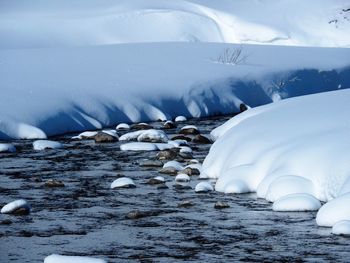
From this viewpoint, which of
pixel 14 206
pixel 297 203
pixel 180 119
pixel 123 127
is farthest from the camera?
pixel 180 119

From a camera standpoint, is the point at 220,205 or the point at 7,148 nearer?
the point at 220,205

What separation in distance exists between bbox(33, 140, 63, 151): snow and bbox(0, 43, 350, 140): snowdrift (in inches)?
29.1

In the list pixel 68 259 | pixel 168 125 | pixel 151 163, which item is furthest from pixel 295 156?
pixel 168 125

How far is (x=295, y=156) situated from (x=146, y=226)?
1663 millimetres

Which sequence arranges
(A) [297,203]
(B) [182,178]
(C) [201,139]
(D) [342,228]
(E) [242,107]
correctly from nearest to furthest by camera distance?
(D) [342,228], (A) [297,203], (B) [182,178], (C) [201,139], (E) [242,107]

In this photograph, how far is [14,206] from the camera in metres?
8.12

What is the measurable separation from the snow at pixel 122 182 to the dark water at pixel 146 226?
0.29 feet

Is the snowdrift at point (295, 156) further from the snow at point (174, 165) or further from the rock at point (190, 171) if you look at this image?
the snow at point (174, 165)

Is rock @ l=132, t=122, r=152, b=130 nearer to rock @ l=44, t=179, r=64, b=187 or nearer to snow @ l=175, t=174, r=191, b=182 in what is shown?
snow @ l=175, t=174, r=191, b=182

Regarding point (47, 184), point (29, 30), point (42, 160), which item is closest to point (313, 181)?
point (47, 184)

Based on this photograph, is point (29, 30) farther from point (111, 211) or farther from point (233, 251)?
point (233, 251)

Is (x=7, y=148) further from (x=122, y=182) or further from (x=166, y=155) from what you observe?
(x=122, y=182)

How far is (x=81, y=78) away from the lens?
16578 mm

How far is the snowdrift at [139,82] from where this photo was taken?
47.0 feet
